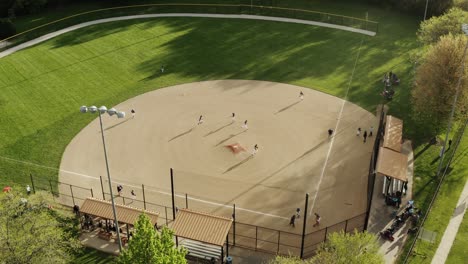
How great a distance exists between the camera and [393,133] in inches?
1914

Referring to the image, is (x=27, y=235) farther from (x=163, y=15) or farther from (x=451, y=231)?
(x=163, y=15)


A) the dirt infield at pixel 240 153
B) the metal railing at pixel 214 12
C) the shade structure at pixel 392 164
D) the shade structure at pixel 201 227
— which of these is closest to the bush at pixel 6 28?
the metal railing at pixel 214 12

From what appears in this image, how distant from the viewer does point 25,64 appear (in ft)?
212

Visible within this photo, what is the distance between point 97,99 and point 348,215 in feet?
107

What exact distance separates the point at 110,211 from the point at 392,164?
977 inches

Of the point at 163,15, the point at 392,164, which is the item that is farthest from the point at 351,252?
the point at 163,15

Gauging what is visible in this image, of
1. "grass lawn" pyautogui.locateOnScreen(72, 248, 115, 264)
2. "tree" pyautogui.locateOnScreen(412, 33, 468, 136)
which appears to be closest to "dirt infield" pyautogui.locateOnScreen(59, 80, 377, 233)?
"tree" pyautogui.locateOnScreen(412, 33, 468, 136)

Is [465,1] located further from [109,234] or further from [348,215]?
[109,234]

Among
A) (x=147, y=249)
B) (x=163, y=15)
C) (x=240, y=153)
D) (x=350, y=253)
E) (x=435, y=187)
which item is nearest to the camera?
(x=147, y=249)

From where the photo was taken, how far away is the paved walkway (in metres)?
37.5

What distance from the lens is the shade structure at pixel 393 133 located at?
4672cm

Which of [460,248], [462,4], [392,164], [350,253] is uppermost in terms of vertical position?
[462,4]

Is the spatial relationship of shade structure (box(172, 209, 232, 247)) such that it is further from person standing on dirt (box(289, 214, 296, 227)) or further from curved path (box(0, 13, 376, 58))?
curved path (box(0, 13, 376, 58))

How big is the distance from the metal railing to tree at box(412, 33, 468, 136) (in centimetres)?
2796
